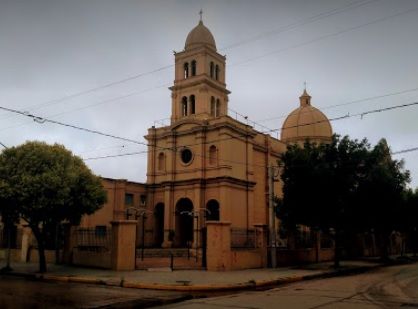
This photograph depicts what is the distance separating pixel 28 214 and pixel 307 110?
139 ft

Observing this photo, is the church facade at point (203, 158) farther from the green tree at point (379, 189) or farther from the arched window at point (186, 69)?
the green tree at point (379, 189)

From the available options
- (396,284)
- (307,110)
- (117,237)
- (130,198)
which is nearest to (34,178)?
(117,237)

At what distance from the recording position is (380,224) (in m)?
34.3

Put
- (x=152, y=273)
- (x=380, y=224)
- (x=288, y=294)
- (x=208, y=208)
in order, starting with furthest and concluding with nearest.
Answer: (x=208, y=208) < (x=380, y=224) < (x=152, y=273) < (x=288, y=294)

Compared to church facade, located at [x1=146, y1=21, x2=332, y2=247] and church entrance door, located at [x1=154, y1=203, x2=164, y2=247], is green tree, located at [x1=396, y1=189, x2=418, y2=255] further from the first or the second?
church entrance door, located at [x1=154, y1=203, x2=164, y2=247]

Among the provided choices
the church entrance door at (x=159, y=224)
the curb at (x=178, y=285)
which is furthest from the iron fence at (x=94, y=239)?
the church entrance door at (x=159, y=224)

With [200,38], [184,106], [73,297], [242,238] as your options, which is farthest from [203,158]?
[73,297]

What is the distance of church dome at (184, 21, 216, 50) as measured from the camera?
47.4 m

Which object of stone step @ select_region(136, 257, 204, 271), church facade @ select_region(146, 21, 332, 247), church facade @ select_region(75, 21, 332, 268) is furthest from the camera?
church facade @ select_region(146, 21, 332, 247)

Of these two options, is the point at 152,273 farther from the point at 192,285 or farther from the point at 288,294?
the point at 288,294

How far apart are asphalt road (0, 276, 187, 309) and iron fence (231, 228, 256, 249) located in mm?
9554

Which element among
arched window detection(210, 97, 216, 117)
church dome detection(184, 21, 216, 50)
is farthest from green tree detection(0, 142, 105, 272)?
church dome detection(184, 21, 216, 50)

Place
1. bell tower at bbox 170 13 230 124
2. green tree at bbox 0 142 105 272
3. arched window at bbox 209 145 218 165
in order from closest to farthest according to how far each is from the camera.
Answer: green tree at bbox 0 142 105 272
arched window at bbox 209 145 218 165
bell tower at bbox 170 13 230 124

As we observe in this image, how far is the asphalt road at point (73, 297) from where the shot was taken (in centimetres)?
1211
